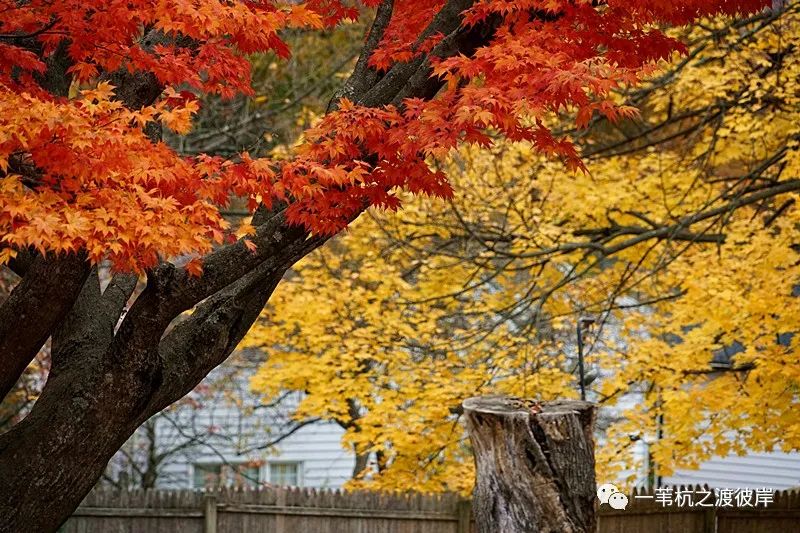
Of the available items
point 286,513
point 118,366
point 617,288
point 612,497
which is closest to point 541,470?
point 118,366

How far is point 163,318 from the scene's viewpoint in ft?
17.0

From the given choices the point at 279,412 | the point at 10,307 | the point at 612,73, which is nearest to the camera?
the point at 612,73

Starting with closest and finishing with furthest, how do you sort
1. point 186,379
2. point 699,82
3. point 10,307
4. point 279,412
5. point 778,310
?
1. point 10,307
2. point 186,379
3. point 778,310
4. point 699,82
5. point 279,412

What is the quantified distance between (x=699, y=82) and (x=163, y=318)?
759 cm

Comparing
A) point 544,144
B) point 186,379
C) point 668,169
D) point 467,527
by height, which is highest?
point 668,169

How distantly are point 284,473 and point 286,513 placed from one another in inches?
349

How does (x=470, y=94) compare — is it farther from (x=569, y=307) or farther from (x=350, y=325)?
(x=569, y=307)

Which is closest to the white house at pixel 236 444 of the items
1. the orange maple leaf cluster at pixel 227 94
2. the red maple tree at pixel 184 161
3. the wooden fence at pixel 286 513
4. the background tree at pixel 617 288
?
the background tree at pixel 617 288

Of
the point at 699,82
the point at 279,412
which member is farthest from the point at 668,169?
the point at 279,412

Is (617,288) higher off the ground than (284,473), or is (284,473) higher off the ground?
(617,288)

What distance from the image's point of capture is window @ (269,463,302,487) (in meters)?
18.4

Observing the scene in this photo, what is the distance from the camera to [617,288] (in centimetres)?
980

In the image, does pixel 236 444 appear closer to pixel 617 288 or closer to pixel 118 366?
pixel 617 288

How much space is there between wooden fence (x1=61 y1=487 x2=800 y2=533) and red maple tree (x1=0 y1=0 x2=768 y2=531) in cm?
441
